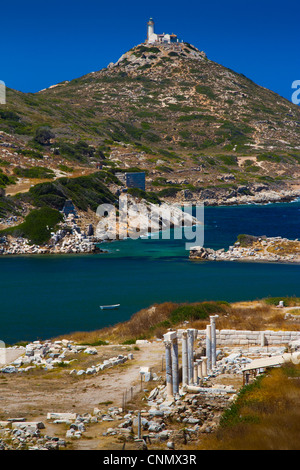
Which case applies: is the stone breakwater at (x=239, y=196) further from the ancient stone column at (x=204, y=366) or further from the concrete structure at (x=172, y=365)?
the concrete structure at (x=172, y=365)

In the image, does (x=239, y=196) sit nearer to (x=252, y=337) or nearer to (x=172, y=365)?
(x=252, y=337)

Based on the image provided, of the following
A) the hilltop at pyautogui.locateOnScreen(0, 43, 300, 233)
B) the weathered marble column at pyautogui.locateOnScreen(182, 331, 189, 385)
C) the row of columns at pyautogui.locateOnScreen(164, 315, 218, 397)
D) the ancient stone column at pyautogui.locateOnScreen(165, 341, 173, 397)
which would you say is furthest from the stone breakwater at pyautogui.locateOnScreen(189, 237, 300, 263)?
the ancient stone column at pyautogui.locateOnScreen(165, 341, 173, 397)

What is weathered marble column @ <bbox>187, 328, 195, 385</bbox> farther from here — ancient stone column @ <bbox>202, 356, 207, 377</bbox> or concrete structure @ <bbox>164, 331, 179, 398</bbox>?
ancient stone column @ <bbox>202, 356, 207, 377</bbox>

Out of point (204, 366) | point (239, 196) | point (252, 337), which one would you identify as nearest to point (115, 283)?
point (252, 337)

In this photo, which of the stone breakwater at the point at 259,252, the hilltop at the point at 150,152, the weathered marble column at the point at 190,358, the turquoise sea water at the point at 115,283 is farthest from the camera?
the hilltop at the point at 150,152

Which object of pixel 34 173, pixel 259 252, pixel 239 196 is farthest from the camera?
pixel 239 196

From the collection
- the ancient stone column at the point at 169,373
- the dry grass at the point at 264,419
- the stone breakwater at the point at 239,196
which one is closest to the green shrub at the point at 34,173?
the stone breakwater at the point at 239,196

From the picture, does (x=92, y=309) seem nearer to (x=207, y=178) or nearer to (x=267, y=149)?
(x=207, y=178)
